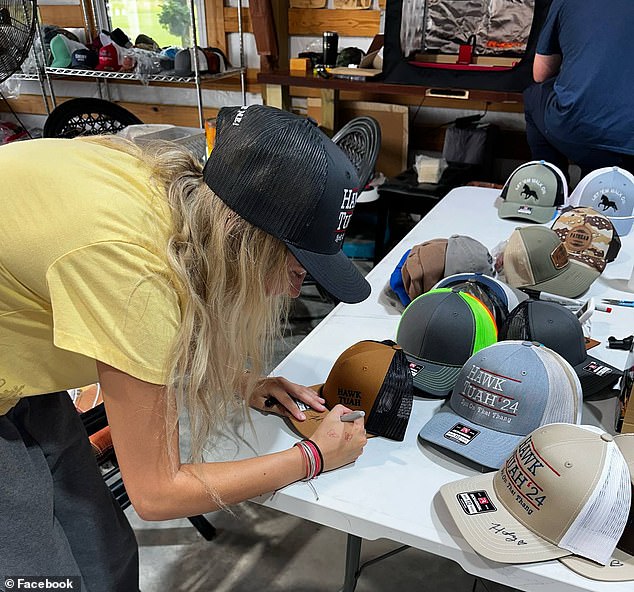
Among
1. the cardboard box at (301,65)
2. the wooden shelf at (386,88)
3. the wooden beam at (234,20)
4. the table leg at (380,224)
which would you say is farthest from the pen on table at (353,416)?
the wooden beam at (234,20)

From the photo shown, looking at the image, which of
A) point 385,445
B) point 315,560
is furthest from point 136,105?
point 385,445

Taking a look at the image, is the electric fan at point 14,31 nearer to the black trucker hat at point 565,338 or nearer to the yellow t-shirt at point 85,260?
the yellow t-shirt at point 85,260

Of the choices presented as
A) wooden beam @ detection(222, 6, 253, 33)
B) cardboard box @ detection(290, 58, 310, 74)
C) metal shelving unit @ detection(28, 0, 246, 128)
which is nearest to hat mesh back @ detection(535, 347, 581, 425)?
cardboard box @ detection(290, 58, 310, 74)

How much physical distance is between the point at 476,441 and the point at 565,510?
0.64 ft

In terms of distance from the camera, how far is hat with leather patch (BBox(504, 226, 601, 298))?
148 cm

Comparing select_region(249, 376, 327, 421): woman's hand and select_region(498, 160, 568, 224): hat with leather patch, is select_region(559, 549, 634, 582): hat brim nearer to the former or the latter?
select_region(249, 376, 327, 421): woman's hand

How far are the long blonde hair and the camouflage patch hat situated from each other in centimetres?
104

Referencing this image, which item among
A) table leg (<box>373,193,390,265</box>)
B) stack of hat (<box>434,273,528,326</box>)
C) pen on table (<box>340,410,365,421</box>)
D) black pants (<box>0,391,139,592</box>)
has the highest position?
stack of hat (<box>434,273,528,326</box>)

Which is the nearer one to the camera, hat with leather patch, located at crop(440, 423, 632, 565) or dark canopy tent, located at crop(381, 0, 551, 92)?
hat with leather patch, located at crop(440, 423, 632, 565)

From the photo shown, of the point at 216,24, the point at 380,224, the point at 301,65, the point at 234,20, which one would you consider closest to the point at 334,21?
the point at 301,65

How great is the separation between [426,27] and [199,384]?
2801mm

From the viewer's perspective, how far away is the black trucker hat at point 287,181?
0.72 metres

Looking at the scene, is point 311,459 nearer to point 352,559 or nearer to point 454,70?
Answer: point 352,559

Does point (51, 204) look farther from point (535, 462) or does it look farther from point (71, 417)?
point (535, 462)
